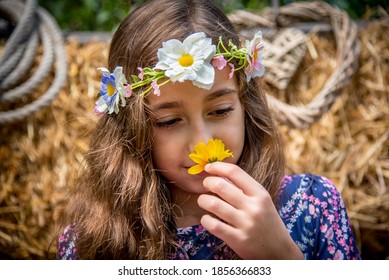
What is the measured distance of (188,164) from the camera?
1.42m

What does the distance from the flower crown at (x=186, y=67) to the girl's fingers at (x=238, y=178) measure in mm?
177

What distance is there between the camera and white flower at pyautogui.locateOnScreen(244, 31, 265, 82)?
1484 mm

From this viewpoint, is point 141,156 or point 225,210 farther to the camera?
point 141,156

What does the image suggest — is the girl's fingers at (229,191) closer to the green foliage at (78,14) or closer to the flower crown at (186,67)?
the flower crown at (186,67)

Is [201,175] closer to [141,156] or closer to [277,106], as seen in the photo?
[141,156]

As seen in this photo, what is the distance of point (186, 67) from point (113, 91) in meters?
0.23

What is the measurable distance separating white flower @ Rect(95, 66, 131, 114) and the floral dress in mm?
352

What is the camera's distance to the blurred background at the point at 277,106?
242 centimetres

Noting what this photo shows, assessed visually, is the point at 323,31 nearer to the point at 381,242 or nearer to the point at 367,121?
the point at 367,121

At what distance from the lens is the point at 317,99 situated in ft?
8.04

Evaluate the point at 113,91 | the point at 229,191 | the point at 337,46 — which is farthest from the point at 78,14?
the point at 229,191

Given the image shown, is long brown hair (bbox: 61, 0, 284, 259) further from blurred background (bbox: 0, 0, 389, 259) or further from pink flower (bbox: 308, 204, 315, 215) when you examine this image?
blurred background (bbox: 0, 0, 389, 259)

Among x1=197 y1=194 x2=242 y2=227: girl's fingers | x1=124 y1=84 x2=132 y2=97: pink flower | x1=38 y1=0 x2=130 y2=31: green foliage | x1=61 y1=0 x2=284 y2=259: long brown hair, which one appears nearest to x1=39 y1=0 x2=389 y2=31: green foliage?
x1=38 y1=0 x2=130 y2=31: green foliage

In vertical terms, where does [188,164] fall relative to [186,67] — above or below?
below
